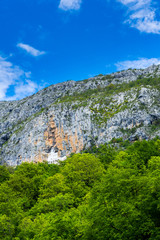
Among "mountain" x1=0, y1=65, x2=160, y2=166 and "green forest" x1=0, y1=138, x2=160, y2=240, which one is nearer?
"green forest" x1=0, y1=138, x2=160, y2=240

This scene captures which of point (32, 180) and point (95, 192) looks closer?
point (95, 192)

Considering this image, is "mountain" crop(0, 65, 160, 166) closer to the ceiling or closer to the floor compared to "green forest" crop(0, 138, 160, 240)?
closer to the ceiling

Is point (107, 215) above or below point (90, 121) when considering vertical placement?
below

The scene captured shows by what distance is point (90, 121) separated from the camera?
128 meters

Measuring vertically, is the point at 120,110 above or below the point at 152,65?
below

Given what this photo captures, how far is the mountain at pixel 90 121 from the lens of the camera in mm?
108625

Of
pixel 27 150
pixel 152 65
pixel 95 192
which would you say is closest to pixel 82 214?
pixel 95 192

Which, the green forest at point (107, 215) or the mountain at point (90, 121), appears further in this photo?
the mountain at point (90, 121)

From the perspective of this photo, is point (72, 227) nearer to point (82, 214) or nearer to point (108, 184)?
point (82, 214)

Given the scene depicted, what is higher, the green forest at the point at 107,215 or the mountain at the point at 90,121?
the mountain at the point at 90,121

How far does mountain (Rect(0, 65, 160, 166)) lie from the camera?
109 metres

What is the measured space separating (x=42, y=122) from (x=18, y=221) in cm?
12280

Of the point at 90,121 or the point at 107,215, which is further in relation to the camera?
the point at 90,121

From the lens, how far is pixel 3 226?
2155cm
